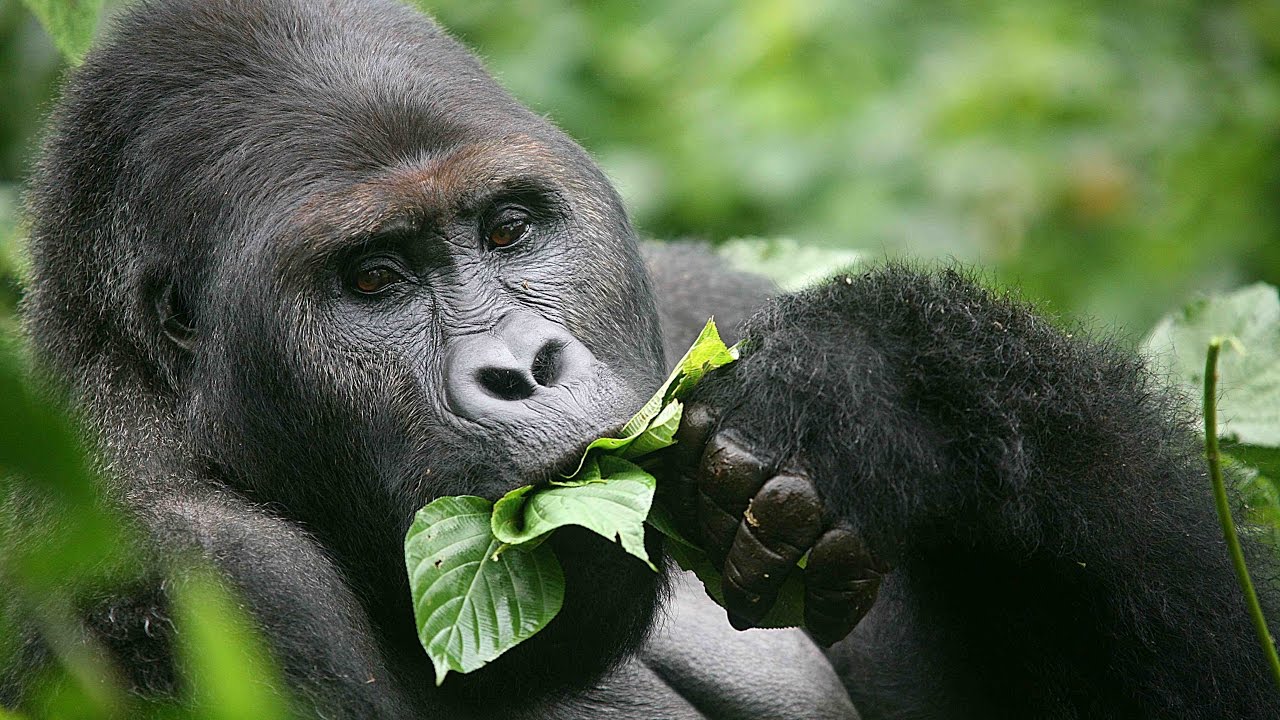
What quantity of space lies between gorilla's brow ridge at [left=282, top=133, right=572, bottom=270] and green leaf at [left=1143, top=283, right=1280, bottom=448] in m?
1.65

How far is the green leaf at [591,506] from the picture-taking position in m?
2.04

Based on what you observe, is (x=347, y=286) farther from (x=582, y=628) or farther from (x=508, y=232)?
(x=582, y=628)

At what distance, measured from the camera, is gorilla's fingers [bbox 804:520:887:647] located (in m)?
2.20

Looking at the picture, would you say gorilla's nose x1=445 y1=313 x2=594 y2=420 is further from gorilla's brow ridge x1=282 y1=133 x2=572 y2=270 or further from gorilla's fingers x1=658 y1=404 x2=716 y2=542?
gorilla's brow ridge x1=282 y1=133 x2=572 y2=270

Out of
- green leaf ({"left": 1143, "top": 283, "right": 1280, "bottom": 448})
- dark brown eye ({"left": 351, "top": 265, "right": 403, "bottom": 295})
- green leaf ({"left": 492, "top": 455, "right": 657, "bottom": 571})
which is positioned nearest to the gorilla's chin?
green leaf ({"left": 492, "top": 455, "right": 657, "bottom": 571})

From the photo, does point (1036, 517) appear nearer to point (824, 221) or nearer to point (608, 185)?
point (608, 185)

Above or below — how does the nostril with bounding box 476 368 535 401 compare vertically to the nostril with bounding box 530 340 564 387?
below

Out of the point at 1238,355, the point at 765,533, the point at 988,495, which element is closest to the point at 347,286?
the point at 765,533

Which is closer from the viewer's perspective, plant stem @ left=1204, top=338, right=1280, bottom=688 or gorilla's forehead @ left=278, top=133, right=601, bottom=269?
plant stem @ left=1204, top=338, right=1280, bottom=688

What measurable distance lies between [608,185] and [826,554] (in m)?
1.14

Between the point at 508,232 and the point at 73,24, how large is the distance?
125 centimetres

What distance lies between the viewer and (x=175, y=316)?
273 cm

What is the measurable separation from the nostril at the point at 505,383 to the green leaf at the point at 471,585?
0.19 metres

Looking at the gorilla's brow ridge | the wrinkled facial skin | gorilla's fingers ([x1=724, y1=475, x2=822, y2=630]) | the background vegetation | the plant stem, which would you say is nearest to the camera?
the plant stem
